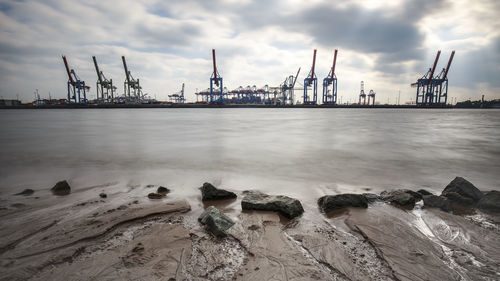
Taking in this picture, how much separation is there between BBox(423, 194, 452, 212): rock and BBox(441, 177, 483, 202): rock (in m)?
0.41

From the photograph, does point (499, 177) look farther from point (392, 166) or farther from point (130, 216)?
point (130, 216)

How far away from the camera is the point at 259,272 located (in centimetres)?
174

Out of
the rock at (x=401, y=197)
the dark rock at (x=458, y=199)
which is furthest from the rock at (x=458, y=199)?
the rock at (x=401, y=197)

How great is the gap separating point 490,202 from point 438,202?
0.60 m

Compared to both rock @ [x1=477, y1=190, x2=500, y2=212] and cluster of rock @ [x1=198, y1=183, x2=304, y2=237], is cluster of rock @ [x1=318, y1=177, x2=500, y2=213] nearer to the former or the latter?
rock @ [x1=477, y1=190, x2=500, y2=212]

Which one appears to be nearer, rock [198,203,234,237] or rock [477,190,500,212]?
rock [198,203,234,237]

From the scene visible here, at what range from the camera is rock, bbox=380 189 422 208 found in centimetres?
312

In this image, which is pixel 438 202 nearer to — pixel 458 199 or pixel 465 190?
pixel 458 199

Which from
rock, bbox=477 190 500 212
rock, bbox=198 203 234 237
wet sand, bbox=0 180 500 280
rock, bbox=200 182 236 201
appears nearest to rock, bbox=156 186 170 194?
wet sand, bbox=0 180 500 280

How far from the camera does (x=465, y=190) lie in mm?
3293

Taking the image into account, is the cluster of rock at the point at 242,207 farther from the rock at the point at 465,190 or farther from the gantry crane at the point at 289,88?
the gantry crane at the point at 289,88

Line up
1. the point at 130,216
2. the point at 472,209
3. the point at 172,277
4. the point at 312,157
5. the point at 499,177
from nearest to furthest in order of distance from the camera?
the point at 172,277
the point at 130,216
the point at 472,209
the point at 499,177
the point at 312,157

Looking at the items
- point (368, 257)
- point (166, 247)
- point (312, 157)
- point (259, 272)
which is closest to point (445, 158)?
point (312, 157)

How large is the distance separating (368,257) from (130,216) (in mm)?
2460
